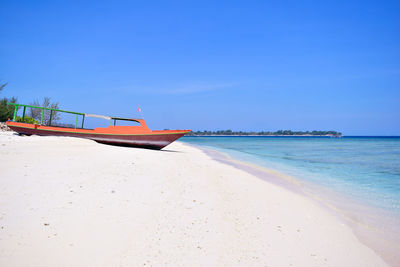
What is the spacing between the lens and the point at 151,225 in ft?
10.9

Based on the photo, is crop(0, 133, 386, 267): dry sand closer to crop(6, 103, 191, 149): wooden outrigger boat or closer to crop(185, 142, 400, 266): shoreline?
crop(185, 142, 400, 266): shoreline

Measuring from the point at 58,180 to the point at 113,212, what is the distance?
1.90 metres

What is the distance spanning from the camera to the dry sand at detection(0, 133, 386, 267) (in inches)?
103

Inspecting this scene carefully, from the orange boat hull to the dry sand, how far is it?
8.63 meters

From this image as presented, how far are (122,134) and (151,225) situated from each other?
38.3ft

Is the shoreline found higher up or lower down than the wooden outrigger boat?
lower down

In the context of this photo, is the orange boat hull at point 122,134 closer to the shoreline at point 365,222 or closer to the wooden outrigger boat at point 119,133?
the wooden outrigger boat at point 119,133

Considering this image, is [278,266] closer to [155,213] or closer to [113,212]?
[155,213]

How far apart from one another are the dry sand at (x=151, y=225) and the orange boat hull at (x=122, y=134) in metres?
8.63

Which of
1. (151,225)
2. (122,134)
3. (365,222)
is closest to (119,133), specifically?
(122,134)

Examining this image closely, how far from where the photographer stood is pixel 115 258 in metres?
2.53

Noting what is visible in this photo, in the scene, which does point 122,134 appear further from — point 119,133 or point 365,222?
point 365,222

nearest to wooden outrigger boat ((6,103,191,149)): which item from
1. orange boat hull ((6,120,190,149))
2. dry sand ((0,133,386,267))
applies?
orange boat hull ((6,120,190,149))

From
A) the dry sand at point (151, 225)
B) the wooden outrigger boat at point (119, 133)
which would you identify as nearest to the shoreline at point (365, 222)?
the dry sand at point (151, 225)
